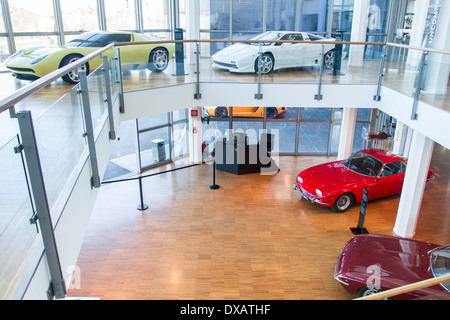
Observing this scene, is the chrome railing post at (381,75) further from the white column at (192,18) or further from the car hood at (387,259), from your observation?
the white column at (192,18)

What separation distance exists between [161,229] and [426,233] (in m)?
6.18

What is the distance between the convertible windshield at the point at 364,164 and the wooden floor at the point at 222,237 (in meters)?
1.01

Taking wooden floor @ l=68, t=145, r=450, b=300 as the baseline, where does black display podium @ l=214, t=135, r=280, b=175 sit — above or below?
above

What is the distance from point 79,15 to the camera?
10344 mm

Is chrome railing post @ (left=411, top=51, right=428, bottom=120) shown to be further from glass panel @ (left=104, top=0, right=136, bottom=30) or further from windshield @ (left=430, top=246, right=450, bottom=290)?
glass panel @ (left=104, top=0, right=136, bottom=30)

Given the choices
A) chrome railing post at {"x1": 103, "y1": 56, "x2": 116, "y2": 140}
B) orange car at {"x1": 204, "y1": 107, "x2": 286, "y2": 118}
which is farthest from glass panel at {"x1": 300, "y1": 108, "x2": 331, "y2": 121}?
chrome railing post at {"x1": 103, "y1": 56, "x2": 116, "y2": 140}

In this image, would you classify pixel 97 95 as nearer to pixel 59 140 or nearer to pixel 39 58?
pixel 59 140

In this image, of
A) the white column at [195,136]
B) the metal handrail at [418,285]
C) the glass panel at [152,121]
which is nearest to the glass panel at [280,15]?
the white column at [195,136]

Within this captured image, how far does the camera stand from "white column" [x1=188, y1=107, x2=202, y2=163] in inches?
472

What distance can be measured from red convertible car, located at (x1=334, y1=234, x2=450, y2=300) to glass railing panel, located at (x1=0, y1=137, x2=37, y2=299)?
17.0 ft

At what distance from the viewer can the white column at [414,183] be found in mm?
7316

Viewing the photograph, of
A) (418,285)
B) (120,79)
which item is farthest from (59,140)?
(120,79)
